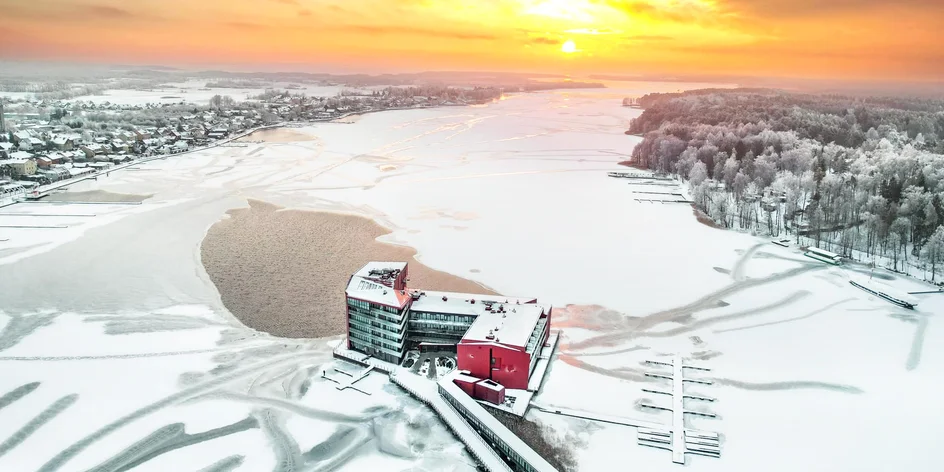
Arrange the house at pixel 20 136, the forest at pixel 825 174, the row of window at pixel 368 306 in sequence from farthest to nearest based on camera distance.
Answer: the house at pixel 20 136
the forest at pixel 825 174
the row of window at pixel 368 306

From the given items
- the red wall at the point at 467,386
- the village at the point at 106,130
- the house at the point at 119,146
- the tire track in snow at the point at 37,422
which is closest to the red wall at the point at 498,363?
the red wall at the point at 467,386

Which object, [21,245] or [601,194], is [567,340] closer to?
[601,194]

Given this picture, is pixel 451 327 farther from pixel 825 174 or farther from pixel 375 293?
pixel 825 174

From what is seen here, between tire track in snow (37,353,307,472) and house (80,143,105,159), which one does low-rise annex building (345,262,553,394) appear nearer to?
tire track in snow (37,353,307,472)

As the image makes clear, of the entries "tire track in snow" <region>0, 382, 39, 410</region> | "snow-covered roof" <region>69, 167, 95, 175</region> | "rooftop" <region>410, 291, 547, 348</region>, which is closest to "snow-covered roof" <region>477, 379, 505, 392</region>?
"rooftop" <region>410, 291, 547, 348</region>

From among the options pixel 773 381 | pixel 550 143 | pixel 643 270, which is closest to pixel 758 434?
pixel 773 381

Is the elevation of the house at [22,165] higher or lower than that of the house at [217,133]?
lower

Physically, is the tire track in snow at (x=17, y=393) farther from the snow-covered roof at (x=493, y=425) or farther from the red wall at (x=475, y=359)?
the red wall at (x=475, y=359)
